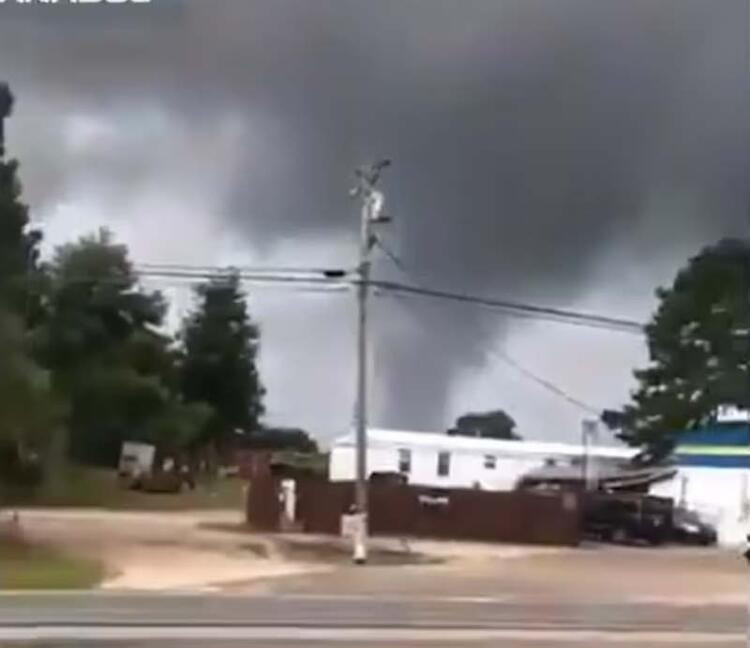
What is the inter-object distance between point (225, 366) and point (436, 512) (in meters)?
0.43

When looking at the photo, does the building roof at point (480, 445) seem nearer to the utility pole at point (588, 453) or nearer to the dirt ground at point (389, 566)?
the utility pole at point (588, 453)

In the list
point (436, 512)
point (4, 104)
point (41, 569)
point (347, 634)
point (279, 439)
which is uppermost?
point (4, 104)

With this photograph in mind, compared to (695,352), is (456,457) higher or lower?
lower

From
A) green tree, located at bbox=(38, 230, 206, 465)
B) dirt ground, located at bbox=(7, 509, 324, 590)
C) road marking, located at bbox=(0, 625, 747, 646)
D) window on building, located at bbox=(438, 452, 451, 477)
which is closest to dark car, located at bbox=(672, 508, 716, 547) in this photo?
road marking, located at bbox=(0, 625, 747, 646)

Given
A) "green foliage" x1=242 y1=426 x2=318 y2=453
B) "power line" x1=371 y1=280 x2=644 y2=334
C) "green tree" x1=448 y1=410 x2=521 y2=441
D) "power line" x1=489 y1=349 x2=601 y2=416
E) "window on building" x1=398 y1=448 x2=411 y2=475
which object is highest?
"power line" x1=371 y1=280 x2=644 y2=334

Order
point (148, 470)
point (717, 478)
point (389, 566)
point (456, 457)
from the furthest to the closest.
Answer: point (389, 566) → point (456, 457) → point (148, 470) → point (717, 478)

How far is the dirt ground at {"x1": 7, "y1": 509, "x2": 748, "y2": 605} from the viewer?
1.86 m

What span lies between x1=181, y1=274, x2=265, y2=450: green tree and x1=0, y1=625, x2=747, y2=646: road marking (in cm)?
55

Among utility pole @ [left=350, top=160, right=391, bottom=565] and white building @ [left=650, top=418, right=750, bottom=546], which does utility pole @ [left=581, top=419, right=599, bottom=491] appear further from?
utility pole @ [left=350, top=160, right=391, bottom=565]

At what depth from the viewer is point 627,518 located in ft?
6.05

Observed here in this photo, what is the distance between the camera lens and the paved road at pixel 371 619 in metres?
2.05

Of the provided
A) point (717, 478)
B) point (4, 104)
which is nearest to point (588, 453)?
point (717, 478)

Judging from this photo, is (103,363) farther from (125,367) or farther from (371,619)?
(371,619)

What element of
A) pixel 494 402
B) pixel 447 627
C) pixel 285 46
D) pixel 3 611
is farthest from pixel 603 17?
pixel 3 611
